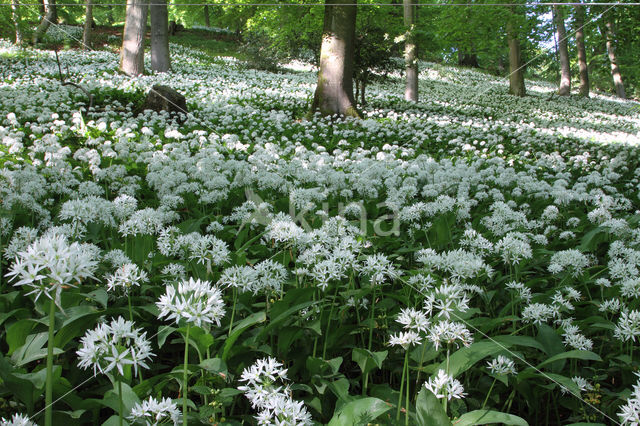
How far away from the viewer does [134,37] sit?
1351cm

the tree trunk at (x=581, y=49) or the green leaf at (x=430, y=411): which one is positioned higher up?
the tree trunk at (x=581, y=49)

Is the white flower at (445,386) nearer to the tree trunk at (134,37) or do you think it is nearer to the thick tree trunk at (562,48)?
the tree trunk at (134,37)

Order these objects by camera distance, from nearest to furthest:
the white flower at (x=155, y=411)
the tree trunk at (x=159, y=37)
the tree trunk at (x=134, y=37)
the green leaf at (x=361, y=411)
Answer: the white flower at (x=155, y=411) → the green leaf at (x=361, y=411) → the tree trunk at (x=134, y=37) → the tree trunk at (x=159, y=37)

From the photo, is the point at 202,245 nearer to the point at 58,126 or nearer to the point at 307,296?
the point at 307,296

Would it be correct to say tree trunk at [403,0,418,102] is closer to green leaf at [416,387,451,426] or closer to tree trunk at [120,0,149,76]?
tree trunk at [120,0,149,76]

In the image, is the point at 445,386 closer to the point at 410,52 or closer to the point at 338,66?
the point at 338,66

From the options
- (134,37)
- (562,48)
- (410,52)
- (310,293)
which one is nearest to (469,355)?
(310,293)

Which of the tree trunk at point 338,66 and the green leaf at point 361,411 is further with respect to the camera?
the tree trunk at point 338,66

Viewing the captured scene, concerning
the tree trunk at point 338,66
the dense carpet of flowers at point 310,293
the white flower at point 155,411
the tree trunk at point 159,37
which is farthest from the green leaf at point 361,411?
the tree trunk at point 159,37

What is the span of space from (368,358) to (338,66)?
30.2 feet

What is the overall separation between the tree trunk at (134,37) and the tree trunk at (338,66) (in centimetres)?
676

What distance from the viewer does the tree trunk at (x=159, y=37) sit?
14.1 metres

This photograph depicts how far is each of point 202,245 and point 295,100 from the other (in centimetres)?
1082

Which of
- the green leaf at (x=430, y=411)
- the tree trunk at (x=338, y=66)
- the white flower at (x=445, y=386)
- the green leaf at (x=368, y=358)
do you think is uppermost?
the tree trunk at (x=338, y=66)
